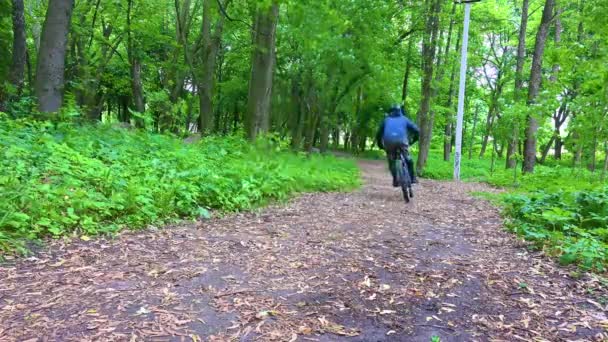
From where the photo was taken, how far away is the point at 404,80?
81.0 feet

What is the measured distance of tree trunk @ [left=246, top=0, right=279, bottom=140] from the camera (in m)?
10.6

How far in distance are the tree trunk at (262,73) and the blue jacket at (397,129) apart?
3528 mm

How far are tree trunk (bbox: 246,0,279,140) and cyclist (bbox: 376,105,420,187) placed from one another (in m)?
3.53

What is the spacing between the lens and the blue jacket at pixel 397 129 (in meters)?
8.30

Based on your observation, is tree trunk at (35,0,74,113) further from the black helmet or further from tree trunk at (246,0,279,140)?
the black helmet

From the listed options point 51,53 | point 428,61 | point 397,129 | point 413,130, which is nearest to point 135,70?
point 51,53

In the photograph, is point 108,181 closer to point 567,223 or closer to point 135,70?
point 567,223

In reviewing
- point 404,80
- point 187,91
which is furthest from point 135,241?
point 187,91

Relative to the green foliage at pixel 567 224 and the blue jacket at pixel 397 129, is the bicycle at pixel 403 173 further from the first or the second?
the green foliage at pixel 567 224

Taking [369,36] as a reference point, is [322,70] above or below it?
below

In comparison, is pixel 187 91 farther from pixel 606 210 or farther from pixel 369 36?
pixel 606 210

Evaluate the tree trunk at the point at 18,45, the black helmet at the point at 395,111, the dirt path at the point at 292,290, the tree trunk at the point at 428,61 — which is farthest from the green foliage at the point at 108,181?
the tree trunk at the point at 428,61

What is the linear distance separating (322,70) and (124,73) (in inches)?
484

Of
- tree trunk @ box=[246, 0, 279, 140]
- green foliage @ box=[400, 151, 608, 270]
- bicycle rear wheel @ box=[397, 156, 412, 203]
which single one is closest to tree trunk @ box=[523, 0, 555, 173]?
green foliage @ box=[400, 151, 608, 270]
